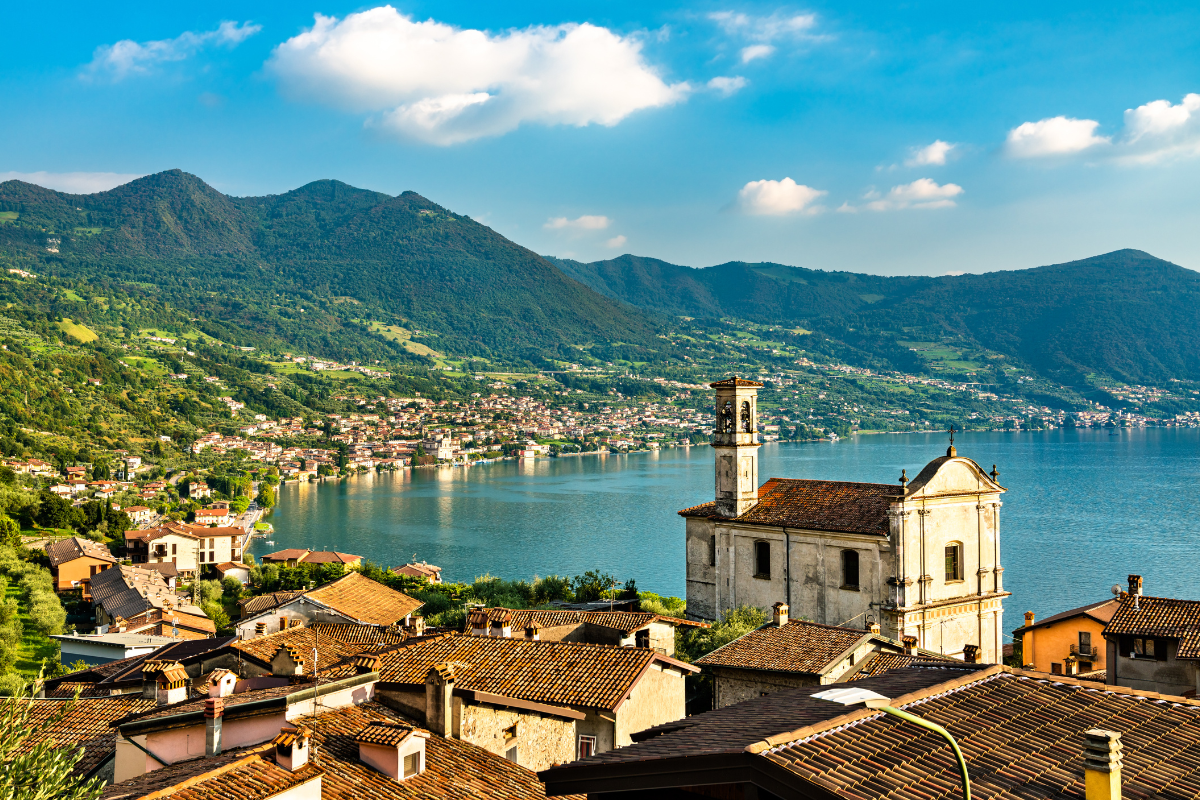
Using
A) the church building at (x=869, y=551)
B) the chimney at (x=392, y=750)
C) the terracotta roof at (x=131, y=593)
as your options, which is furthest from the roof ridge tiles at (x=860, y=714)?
the terracotta roof at (x=131, y=593)

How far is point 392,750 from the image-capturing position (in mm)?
7520

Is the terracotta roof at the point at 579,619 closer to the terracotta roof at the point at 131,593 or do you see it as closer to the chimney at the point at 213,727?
the chimney at the point at 213,727

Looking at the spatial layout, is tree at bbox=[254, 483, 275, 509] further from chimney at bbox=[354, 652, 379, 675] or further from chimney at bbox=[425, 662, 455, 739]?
chimney at bbox=[425, 662, 455, 739]

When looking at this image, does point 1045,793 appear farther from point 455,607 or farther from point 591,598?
point 591,598

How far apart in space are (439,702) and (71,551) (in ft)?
138

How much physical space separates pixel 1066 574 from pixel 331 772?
50.9 m

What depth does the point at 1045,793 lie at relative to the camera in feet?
11.7

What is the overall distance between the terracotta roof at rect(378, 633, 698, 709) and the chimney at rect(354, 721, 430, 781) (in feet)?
5.91

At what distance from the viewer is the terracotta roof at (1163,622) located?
49.0ft

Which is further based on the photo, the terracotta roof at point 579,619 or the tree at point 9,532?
the tree at point 9,532

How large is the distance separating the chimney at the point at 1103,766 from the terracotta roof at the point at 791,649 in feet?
36.7

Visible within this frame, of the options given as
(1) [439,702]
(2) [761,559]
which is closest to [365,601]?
(2) [761,559]

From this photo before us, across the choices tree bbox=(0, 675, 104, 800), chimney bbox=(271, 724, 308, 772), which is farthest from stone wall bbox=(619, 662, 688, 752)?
tree bbox=(0, 675, 104, 800)

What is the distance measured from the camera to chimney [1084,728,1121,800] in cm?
337
